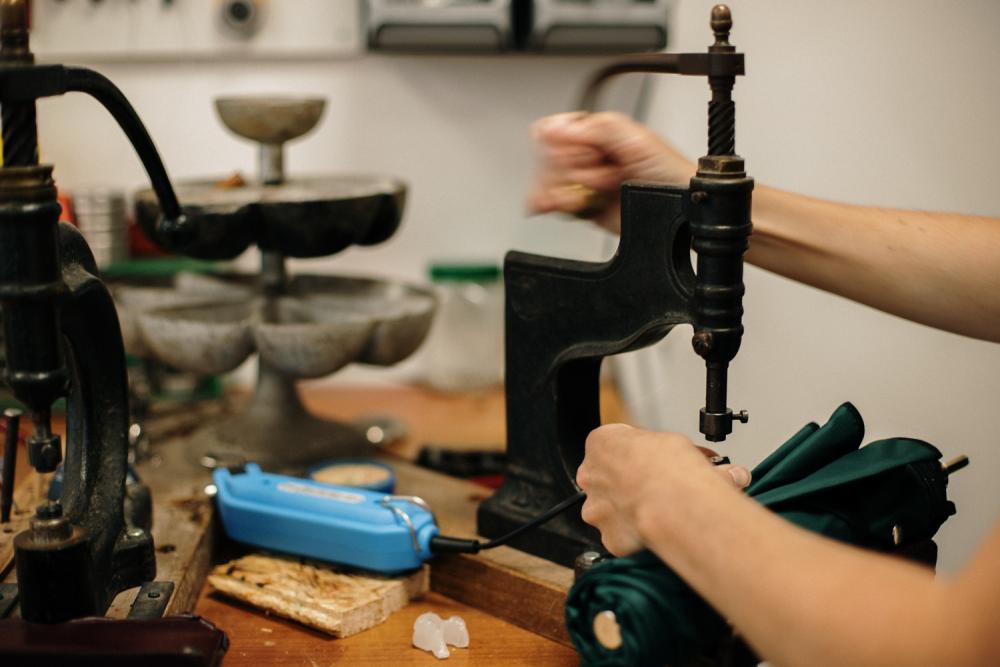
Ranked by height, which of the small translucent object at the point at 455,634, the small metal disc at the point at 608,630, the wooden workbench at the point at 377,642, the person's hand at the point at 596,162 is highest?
the person's hand at the point at 596,162

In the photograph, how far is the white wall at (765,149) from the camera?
4.25 ft

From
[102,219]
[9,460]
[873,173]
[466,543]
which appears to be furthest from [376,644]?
[102,219]

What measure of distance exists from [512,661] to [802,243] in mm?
525

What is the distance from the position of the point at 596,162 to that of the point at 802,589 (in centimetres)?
67

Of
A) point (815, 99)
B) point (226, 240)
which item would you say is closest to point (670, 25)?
point (815, 99)

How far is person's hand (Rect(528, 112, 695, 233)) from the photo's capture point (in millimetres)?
1219

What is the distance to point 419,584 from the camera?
3.73 ft

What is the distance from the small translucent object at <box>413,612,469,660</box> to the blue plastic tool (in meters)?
0.09

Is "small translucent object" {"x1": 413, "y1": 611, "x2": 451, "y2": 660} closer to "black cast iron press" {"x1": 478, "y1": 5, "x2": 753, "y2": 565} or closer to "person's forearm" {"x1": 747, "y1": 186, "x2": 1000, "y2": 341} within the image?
"black cast iron press" {"x1": 478, "y1": 5, "x2": 753, "y2": 565}

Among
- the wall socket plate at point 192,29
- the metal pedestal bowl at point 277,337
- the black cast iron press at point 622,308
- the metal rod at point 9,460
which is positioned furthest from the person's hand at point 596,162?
the wall socket plate at point 192,29

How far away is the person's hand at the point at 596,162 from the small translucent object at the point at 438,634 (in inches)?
18.6

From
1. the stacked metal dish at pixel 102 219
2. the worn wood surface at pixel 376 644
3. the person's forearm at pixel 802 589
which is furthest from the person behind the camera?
the stacked metal dish at pixel 102 219

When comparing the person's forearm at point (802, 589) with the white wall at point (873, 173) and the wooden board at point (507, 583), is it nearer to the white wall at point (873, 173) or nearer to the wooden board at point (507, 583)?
the wooden board at point (507, 583)

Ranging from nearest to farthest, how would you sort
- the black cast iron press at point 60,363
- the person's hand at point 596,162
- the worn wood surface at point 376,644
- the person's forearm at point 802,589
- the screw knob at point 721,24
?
the person's forearm at point 802,589, the black cast iron press at point 60,363, the screw knob at point 721,24, the worn wood surface at point 376,644, the person's hand at point 596,162
